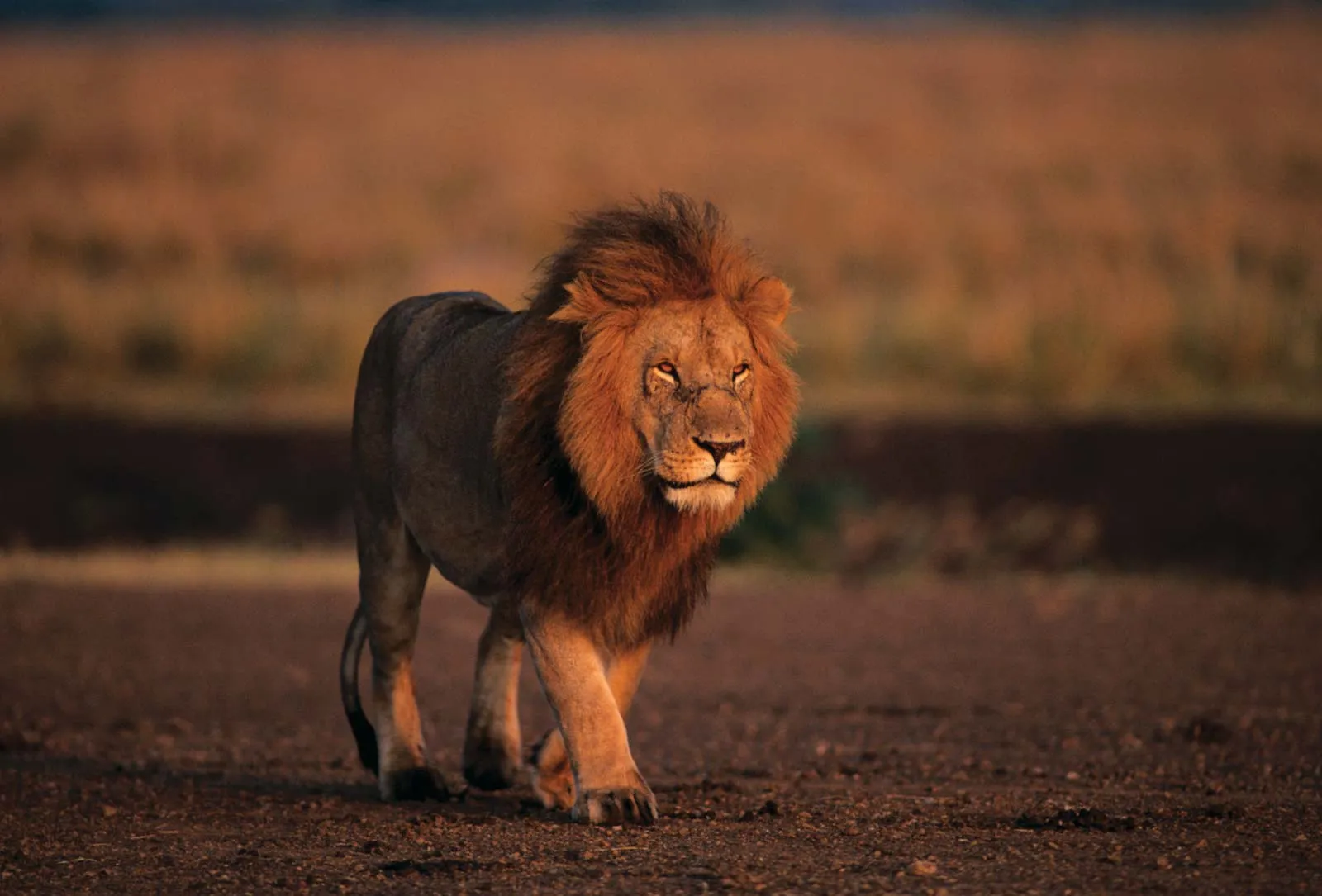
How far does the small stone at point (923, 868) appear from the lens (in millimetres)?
5473

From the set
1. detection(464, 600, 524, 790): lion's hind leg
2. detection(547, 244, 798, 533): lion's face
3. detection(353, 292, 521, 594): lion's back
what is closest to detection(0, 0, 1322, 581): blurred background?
detection(353, 292, 521, 594): lion's back

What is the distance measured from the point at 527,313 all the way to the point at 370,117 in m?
38.0

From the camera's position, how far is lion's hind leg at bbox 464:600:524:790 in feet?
23.7

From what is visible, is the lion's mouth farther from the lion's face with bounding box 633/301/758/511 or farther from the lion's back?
the lion's back

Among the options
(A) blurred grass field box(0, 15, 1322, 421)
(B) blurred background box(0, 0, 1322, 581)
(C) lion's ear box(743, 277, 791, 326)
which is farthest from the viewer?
(A) blurred grass field box(0, 15, 1322, 421)

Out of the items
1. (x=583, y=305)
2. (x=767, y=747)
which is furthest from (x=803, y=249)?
(x=583, y=305)

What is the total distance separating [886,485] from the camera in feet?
52.4

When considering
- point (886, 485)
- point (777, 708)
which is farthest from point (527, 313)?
point (886, 485)

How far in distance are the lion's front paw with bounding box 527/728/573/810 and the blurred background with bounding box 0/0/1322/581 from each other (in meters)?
1.81

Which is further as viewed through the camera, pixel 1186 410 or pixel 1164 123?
pixel 1164 123

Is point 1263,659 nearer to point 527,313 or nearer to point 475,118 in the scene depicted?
point 527,313

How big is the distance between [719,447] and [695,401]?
16 cm

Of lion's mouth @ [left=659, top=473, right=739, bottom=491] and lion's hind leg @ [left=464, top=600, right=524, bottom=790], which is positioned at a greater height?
lion's mouth @ [left=659, top=473, right=739, bottom=491]

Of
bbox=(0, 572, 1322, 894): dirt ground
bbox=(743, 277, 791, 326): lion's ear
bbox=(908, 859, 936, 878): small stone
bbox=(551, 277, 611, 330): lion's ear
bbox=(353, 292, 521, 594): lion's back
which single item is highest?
bbox=(743, 277, 791, 326): lion's ear
